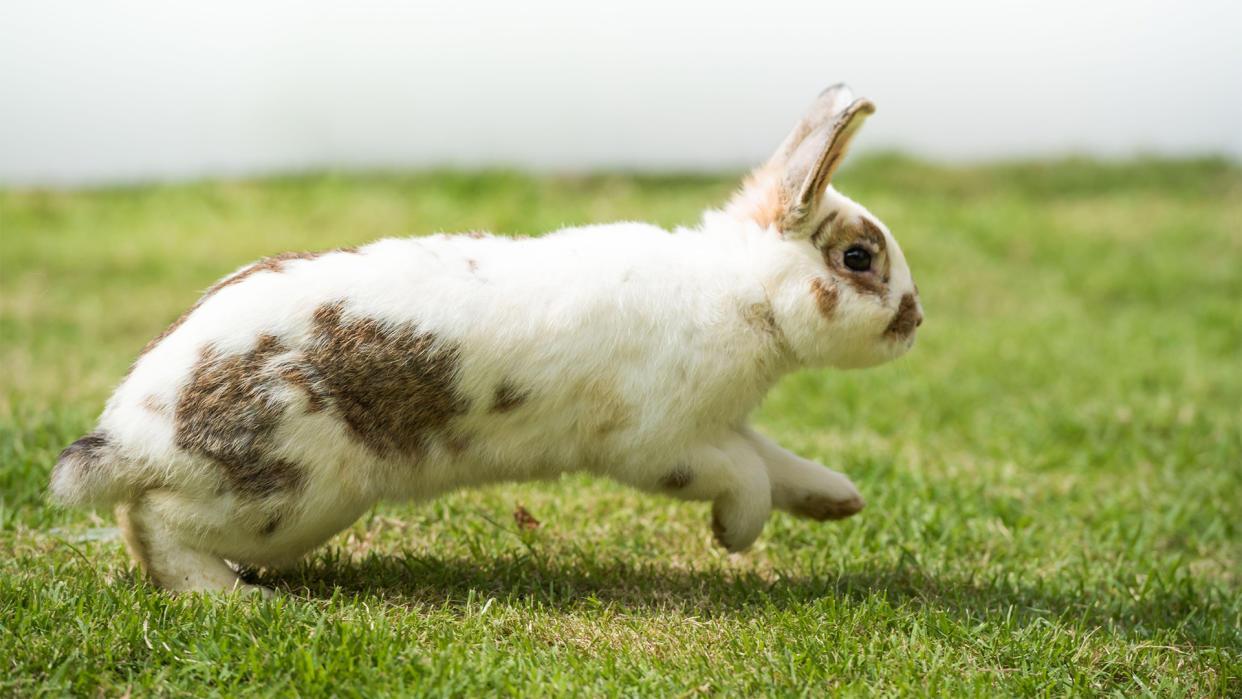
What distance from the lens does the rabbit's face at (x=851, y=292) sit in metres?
3.48

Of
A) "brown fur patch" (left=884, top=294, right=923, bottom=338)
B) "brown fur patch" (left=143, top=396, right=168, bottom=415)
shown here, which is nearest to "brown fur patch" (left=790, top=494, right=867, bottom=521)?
"brown fur patch" (left=884, top=294, right=923, bottom=338)

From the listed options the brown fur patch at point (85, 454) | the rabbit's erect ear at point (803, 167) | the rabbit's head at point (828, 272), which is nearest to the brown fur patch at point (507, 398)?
the rabbit's head at point (828, 272)

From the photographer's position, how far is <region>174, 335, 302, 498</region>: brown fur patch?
3096 mm

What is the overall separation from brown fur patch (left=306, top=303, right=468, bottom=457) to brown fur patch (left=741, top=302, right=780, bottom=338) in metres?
0.86

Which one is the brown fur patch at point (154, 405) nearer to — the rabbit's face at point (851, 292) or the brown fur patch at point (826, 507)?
the rabbit's face at point (851, 292)

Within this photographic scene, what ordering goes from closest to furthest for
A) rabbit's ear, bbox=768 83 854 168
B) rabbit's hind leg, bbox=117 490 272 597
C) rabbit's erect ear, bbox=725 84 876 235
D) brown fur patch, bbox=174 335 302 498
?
1. brown fur patch, bbox=174 335 302 498
2. rabbit's hind leg, bbox=117 490 272 597
3. rabbit's erect ear, bbox=725 84 876 235
4. rabbit's ear, bbox=768 83 854 168

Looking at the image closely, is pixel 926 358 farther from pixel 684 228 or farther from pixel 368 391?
pixel 368 391

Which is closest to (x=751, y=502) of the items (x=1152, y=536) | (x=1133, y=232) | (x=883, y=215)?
(x=1152, y=536)

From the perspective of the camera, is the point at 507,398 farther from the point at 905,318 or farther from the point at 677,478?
the point at 905,318

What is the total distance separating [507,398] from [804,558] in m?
1.38

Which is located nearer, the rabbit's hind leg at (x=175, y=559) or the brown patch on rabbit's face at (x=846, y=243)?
the rabbit's hind leg at (x=175, y=559)

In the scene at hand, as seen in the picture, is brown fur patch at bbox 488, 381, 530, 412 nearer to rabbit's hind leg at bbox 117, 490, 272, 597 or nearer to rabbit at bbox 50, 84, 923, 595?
rabbit at bbox 50, 84, 923, 595

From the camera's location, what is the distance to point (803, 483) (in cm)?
372

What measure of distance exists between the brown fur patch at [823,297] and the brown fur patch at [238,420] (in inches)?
59.8
